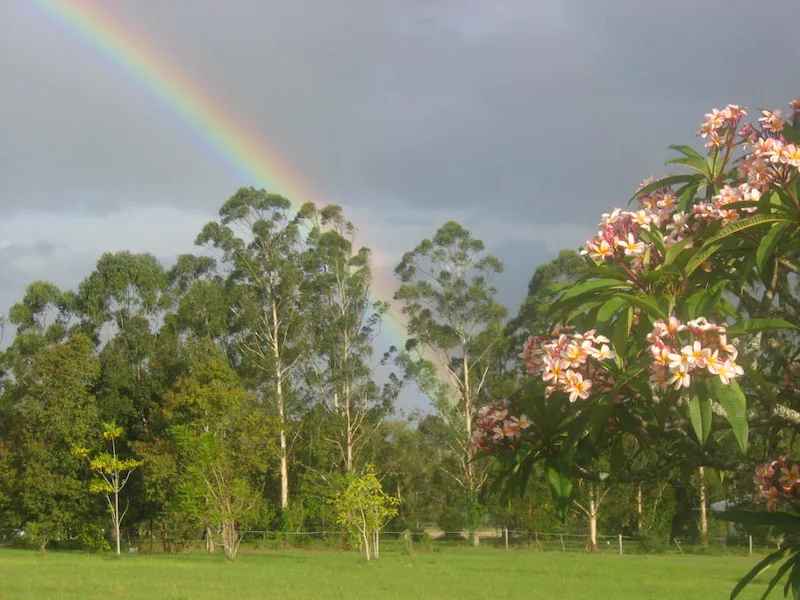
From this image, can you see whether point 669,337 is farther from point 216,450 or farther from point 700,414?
point 216,450

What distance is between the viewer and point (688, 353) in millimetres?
1749

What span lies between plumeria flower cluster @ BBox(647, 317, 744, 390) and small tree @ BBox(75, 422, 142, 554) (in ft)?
99.3

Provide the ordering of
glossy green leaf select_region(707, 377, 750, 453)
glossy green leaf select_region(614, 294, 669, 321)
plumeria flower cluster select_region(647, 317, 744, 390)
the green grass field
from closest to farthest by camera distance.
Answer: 1. glossy green leaf select_region(707, 377, 750, 453)
2. plumeria flower cluster select_region(647, 317, 744, 390)
3. glossy green leaf select_region(614, 294, 669, 321)
4. the green grass field

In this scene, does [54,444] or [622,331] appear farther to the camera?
[54,444]

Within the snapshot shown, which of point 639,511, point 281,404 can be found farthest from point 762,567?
point 281,404

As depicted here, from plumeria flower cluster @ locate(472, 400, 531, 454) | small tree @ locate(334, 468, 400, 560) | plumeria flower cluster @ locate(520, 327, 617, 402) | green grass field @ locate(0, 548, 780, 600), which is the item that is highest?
plumeria flower cluster @ locate(520, 327, 617, 402)

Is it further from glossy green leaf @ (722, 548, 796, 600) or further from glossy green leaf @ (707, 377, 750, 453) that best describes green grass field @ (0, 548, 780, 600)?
glossy green leaf @ (707, 377, 750, 453)

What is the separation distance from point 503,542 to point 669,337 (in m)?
36.4

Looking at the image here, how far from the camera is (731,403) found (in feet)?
5.62

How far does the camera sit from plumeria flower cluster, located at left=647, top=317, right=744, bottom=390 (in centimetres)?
176

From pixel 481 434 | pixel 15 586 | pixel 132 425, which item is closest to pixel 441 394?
pixel 132 425

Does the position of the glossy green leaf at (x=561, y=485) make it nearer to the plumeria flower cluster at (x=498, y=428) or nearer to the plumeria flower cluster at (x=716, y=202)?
the plumeria flower cluster at (x=498, y=428)

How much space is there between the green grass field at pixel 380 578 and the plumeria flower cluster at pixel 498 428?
44.6 feet

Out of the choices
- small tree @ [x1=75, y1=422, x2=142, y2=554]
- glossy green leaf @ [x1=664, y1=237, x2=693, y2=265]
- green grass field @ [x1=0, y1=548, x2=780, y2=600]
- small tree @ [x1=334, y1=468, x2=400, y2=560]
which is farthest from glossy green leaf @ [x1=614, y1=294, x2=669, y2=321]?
small tree @ [x1=75, y1=422, x2=142, y2=554]
